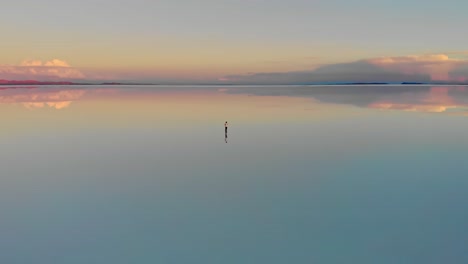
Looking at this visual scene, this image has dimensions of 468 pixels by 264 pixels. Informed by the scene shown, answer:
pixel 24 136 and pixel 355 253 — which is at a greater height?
pixel 24 136

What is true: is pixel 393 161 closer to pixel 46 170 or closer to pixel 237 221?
pixel 237 221

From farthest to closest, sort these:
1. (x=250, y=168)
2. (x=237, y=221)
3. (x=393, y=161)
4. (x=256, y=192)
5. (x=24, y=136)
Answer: (x=24, y=136), (x=393, y=161), (x=250, y=168), (x=256, y=192), (x=237, y=221)

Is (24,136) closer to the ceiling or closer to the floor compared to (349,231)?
closer to the ceiling

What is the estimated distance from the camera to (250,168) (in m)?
15.0

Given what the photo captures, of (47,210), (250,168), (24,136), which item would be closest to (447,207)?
(250,168)

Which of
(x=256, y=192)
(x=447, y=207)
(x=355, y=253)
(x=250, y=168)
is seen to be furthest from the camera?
(x=250, y=168)

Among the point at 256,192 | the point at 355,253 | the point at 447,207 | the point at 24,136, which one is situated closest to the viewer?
the point at 355,253

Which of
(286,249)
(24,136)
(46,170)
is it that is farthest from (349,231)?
(24,136)

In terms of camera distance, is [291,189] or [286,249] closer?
[286,249]

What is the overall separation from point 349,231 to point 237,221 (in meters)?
2.60

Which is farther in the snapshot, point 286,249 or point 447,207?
point 447,207

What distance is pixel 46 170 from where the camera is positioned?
15.0m

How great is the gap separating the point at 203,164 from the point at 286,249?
7792mm

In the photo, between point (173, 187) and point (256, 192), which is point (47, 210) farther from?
point (256, 192)
